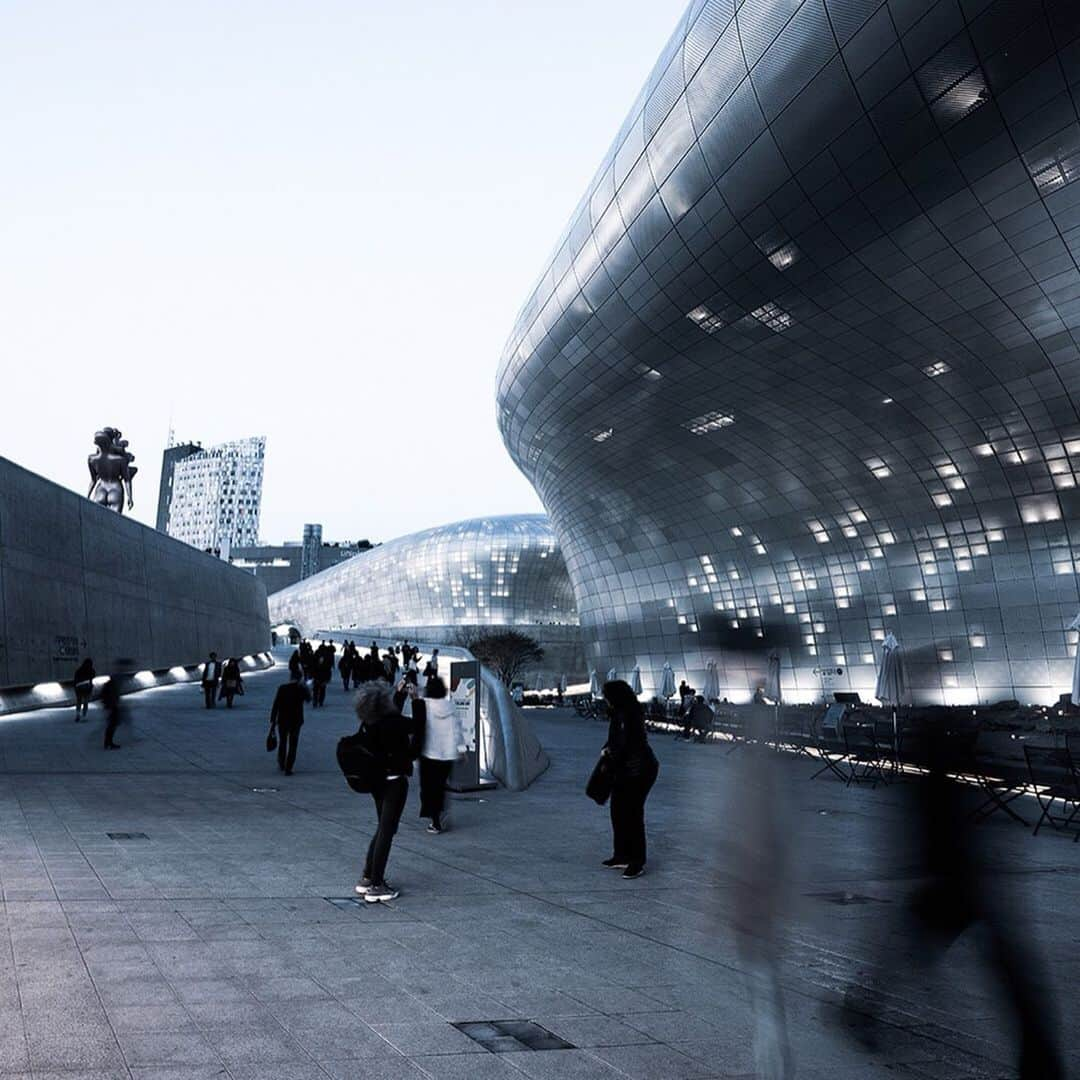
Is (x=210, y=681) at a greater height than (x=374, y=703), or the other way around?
(x=374, y=703)

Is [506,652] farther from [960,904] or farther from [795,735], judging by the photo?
[960,904]

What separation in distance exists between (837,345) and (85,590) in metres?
23.4

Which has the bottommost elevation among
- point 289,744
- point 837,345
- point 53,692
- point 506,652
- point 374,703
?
point 289,744

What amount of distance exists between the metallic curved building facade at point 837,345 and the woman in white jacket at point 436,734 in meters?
13.5

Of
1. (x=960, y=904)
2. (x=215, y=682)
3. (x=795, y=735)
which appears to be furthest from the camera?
(x=215, y=682)

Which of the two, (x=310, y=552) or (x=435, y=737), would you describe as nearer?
(x=435, y=737)

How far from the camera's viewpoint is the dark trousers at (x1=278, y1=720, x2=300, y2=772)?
16.5 metres

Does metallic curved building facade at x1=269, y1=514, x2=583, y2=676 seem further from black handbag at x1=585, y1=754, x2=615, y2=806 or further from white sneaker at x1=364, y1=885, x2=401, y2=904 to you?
white sneaker at x1=364, y1=885, x2=401, y2=904

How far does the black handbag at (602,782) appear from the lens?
9.16 m

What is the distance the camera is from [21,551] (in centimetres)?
2661

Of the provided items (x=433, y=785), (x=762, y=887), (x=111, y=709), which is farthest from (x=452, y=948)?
(x=111, y=709)

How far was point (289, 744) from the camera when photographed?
16.8 m

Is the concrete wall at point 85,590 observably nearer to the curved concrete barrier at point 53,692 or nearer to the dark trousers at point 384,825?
the curved concrete barrier at point 53,692

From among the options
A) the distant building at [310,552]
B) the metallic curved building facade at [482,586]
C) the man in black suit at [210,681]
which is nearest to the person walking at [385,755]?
the man in black suit at [210,681]
